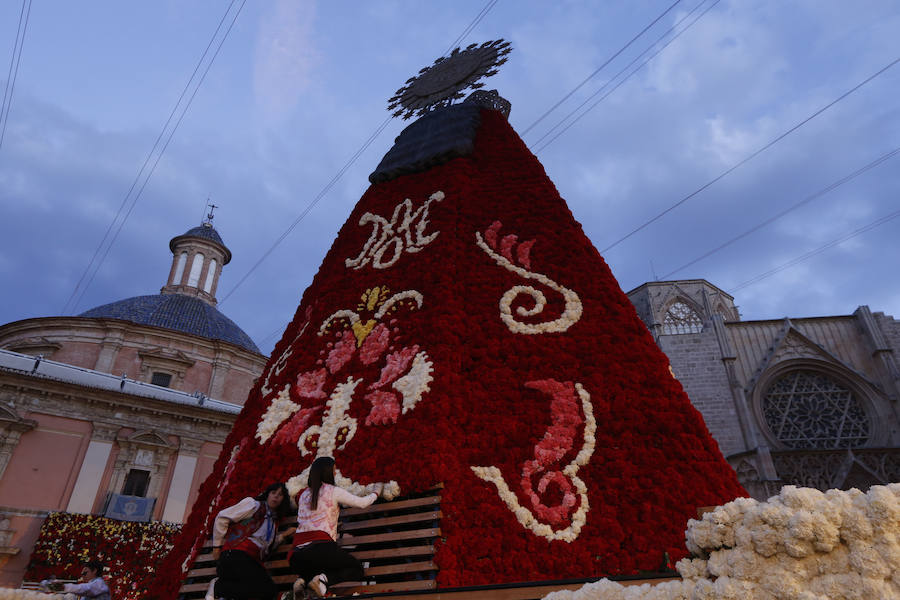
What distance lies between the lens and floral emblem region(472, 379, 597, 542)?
4.03 m

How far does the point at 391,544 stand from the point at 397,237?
3.87m

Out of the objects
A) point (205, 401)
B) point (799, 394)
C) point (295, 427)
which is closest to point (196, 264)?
point (205, 401)

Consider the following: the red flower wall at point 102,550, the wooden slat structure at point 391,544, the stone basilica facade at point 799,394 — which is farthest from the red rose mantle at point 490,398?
the stone basilica facade at point 799,394

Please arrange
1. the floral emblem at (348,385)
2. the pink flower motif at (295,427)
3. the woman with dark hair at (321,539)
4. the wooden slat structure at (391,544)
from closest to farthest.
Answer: the woman with dark hair at (321,539) < the wooden slat structure at (391,544) < the floral emblem at (348,385) < the pink flower motif at (295,427)

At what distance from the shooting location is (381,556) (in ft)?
13.4

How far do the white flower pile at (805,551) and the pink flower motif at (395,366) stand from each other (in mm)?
3409

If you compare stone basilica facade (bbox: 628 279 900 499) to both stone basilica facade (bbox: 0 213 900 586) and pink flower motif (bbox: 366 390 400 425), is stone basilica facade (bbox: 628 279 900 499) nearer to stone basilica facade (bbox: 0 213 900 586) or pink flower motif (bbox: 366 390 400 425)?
stone basilica facade (bbox: 0 213 900 586)

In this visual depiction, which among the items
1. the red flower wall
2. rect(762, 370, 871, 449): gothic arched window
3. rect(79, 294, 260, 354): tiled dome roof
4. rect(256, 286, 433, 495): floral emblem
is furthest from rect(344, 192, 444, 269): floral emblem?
rect(79, 294, 260, 354): tiled dome roof

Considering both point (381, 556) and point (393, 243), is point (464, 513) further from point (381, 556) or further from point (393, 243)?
point (393, 243)

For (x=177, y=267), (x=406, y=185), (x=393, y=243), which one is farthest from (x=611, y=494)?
(x=177, y=267)

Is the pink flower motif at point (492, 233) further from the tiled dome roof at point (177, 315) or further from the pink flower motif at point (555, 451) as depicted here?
the tiled dome roof at point (177, 315)

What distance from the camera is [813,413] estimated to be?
19.9 meters

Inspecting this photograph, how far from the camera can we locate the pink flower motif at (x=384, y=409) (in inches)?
194

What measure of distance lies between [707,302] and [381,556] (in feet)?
77.9
